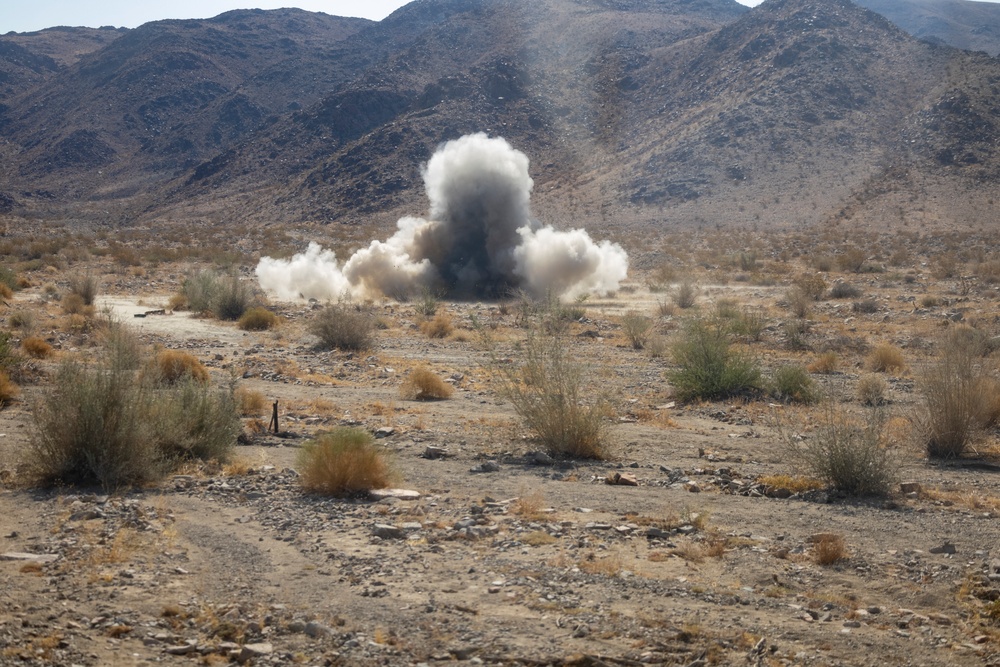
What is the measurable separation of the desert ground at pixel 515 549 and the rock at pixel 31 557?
0.02m

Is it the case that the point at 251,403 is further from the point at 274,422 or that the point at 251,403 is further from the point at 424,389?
the point at 424,389

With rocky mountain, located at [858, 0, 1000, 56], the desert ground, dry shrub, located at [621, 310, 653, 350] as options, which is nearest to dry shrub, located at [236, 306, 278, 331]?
the desert ground

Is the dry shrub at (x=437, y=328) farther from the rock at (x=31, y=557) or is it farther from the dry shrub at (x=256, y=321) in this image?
the rock at (x=31, y=557)

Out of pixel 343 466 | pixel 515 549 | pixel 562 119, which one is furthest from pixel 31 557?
pixel 562 119

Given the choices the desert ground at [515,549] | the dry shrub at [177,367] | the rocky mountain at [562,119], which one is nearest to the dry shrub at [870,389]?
the desert ground at [515,549]

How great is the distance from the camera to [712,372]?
1636cm

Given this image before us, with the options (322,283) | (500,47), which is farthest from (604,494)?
(500,47)

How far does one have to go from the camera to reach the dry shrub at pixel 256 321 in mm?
25875

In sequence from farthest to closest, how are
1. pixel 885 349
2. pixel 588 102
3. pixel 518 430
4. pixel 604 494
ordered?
pixel 588 102, pixel 885 349, pixel 518 430, pixel 604 494

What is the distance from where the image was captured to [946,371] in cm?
1223

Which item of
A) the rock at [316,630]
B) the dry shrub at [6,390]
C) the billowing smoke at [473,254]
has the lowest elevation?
the rock at [316,630]

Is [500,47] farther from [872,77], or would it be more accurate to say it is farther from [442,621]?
[442,621]

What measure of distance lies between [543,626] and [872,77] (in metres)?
77.1

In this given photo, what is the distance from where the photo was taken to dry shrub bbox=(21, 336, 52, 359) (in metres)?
19.0
